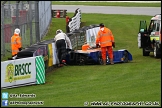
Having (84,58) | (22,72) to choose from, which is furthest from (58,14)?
(22,72)

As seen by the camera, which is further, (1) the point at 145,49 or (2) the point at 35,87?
(1) the point at 145,49

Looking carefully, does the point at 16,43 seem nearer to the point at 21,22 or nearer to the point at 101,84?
the point at 21,22

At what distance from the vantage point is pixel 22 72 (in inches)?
737

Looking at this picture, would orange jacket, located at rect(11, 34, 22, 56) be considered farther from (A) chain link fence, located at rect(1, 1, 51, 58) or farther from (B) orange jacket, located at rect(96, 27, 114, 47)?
(B) orange jacket, located at rect(96, 27, 114, 47)

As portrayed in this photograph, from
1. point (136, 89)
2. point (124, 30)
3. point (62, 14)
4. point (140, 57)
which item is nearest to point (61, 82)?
point (136, 89)

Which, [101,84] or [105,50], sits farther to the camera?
[105,50]

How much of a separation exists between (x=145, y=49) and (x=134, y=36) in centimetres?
1185

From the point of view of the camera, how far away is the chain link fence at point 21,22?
2780 cm

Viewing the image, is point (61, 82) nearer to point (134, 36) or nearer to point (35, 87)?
point (35, 87)

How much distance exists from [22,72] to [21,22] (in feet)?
37.0

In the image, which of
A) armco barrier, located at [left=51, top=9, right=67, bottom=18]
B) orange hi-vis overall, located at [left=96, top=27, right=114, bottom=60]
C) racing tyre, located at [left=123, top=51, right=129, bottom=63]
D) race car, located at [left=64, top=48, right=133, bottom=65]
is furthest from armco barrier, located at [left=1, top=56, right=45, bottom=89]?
armco barrier, located at [left=51, top=9, right=67, bottom=18]

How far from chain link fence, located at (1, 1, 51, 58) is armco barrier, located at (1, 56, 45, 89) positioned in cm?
832

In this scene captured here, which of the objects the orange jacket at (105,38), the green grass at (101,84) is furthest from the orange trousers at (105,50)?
the green grass at (101,84)

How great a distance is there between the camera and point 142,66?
23047mm
